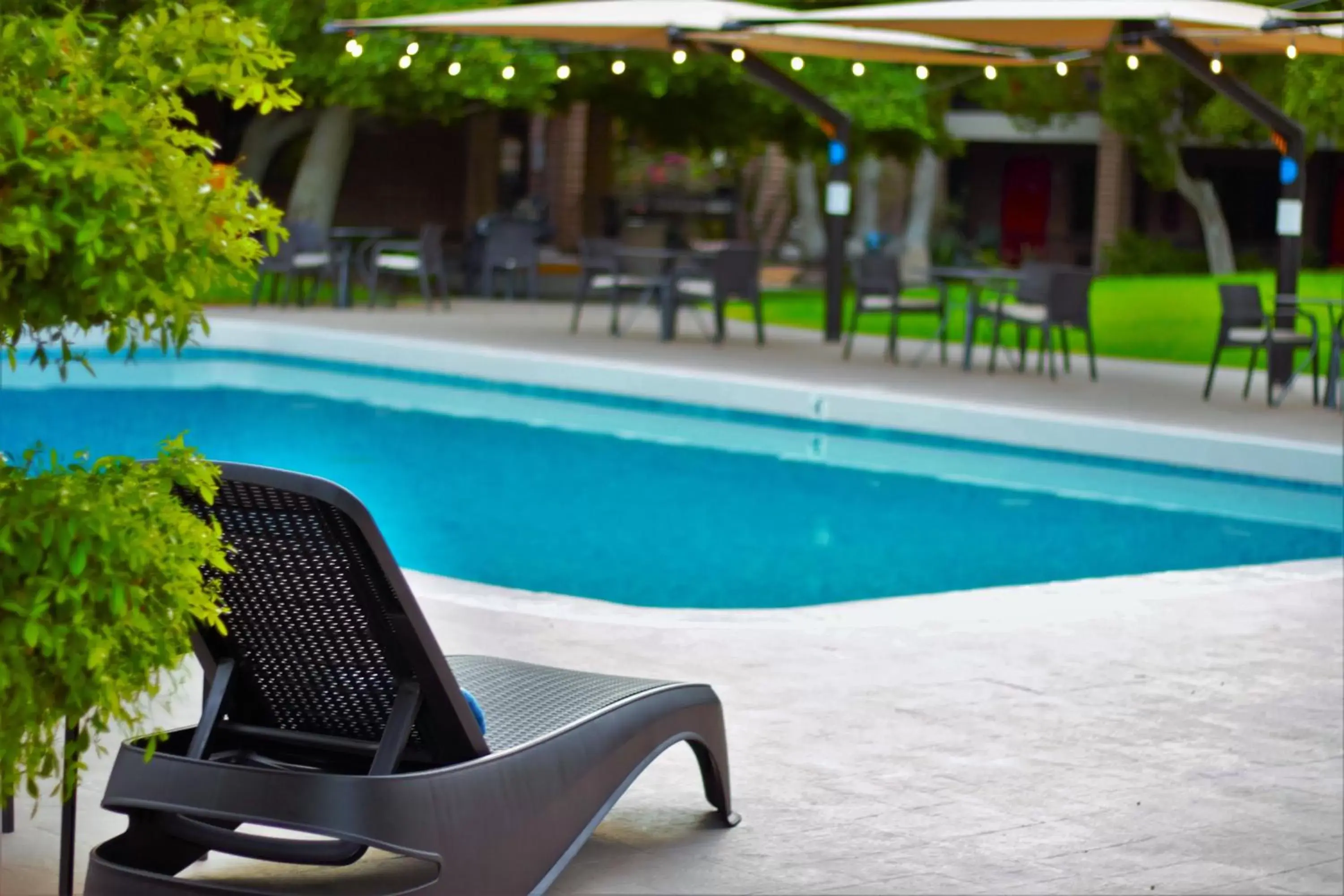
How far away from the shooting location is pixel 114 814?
14.4ft

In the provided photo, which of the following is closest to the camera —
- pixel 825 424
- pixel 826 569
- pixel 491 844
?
pixel 491 844

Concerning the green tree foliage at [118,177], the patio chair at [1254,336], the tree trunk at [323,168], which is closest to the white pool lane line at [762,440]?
the patio chair at [1254,336]

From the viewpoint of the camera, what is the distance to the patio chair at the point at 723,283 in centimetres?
1739

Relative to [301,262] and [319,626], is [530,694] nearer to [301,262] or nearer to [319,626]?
[319,626]

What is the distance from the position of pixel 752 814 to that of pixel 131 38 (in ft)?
8.54

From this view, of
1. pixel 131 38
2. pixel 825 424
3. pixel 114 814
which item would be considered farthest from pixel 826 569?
pixel 131 38

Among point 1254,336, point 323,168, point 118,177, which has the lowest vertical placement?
point 1254,336

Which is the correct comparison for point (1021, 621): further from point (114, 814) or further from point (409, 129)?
point (409, 129)

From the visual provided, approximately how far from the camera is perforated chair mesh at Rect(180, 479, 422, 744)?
3.40 metres

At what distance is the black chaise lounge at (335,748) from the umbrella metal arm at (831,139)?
13936 mm

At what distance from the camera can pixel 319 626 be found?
11.7 feet

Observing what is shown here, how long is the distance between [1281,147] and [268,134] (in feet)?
40.5

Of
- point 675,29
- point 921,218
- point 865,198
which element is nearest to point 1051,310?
point 675,29

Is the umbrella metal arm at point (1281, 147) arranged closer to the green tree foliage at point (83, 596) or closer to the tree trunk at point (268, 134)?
the tree trunk at point (268, 134)
